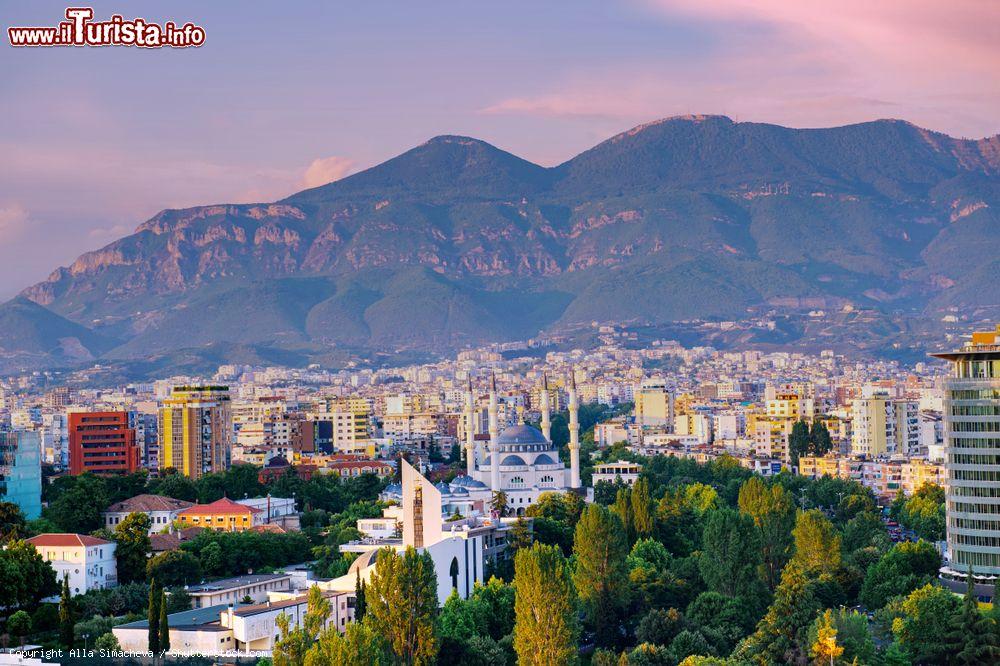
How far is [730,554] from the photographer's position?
4069cm

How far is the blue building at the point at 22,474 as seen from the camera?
52906mm

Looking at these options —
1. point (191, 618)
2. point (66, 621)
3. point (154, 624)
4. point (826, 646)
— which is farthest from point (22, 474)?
point (826, 646)

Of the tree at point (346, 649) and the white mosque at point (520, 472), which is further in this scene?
the white mosque at point (520, 472)

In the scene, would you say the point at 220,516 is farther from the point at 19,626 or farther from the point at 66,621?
the point at 66,621

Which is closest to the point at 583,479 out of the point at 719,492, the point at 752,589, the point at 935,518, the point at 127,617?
the point at 719,492

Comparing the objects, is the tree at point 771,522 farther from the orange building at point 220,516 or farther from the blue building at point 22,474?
the blue building at point 22,474

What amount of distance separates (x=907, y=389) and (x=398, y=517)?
256 ft

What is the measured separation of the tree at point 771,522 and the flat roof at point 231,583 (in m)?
10.7

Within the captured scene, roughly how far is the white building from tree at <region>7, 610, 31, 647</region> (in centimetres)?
490

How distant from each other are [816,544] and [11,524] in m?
18.3

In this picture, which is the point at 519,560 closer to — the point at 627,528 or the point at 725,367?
the point at 627,528

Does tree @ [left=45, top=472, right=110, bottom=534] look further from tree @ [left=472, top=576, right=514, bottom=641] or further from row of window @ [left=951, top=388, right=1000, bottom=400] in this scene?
row of window @ [left=951, top=388, right=1000, bottom=400]

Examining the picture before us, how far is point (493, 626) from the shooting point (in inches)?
1419

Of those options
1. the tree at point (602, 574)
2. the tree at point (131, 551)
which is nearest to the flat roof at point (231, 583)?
the tree at point (131, 551)
